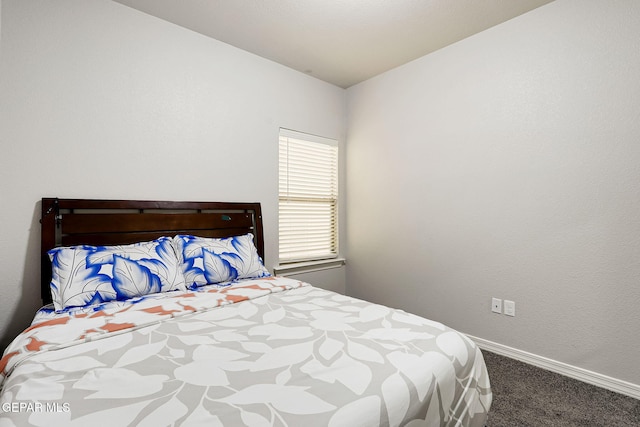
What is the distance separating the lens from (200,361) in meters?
1.11

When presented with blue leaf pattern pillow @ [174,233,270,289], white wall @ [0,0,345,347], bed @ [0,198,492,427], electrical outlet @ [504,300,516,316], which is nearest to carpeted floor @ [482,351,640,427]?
electrical outlet @ [504,300,516,316]

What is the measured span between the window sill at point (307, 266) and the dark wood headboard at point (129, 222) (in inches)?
12.2

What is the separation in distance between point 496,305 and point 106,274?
8.96ft

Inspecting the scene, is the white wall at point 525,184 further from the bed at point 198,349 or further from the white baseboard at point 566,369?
the bed at point 198,349

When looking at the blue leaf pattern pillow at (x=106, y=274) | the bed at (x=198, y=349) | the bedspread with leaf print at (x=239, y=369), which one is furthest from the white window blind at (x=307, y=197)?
the bedspread with leaf print at (x=239, y=369)

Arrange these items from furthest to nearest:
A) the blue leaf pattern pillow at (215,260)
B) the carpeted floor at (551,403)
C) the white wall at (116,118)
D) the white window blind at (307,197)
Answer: the white window blind at (307,197), the blue leaf pattern pillow at (215,260), the white wall at (116,118), the carpeted floor at (551,403)

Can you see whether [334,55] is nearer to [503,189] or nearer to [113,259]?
[503,189]

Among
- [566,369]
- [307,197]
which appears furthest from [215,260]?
[566,369]

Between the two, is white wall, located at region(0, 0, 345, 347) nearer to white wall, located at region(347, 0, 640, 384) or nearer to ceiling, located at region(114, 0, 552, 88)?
ceiling, located at region(114, 0, 552, 88)

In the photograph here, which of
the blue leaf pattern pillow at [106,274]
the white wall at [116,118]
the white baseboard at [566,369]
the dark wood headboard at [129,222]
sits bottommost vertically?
the white baseboard at [566,369]

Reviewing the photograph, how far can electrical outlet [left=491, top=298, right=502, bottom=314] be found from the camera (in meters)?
2.45

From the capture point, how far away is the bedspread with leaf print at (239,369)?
0.84 meters

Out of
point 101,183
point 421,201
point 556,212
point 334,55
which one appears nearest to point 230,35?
point 334,55

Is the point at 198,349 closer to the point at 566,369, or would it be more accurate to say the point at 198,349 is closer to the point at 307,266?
the point at 307,266
